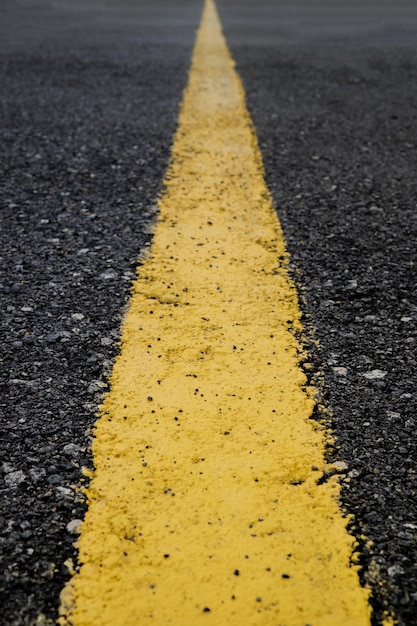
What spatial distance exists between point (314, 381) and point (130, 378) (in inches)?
14.7

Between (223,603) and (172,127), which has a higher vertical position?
(172,127)

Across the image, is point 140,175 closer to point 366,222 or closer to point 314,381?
point 366,222

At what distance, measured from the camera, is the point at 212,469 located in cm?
112

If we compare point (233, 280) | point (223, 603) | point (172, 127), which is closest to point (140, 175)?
point (172, 127)

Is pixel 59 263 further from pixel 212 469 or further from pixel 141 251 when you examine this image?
pixel 212 469

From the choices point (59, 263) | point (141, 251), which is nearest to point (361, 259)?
point (141, 251)

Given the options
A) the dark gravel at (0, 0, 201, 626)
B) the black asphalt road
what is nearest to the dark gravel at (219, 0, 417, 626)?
the black asphalt road

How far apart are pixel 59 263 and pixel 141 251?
23 centimetres

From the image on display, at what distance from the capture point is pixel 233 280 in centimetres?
172

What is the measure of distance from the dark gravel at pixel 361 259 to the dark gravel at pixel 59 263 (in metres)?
0.45

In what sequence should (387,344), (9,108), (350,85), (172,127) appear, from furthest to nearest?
(350,85)
(9,108)
(172,127)
(387,344)

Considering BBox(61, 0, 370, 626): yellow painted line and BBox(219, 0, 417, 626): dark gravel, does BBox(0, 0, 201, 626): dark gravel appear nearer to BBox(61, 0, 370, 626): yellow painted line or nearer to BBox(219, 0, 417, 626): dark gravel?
BBox(61, 0, 370, 626): yellow painted line

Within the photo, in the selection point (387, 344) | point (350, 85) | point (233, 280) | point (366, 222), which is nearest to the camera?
point (387, 344)

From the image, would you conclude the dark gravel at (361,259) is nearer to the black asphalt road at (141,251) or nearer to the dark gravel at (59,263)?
the black asphalt road at (141,251)
